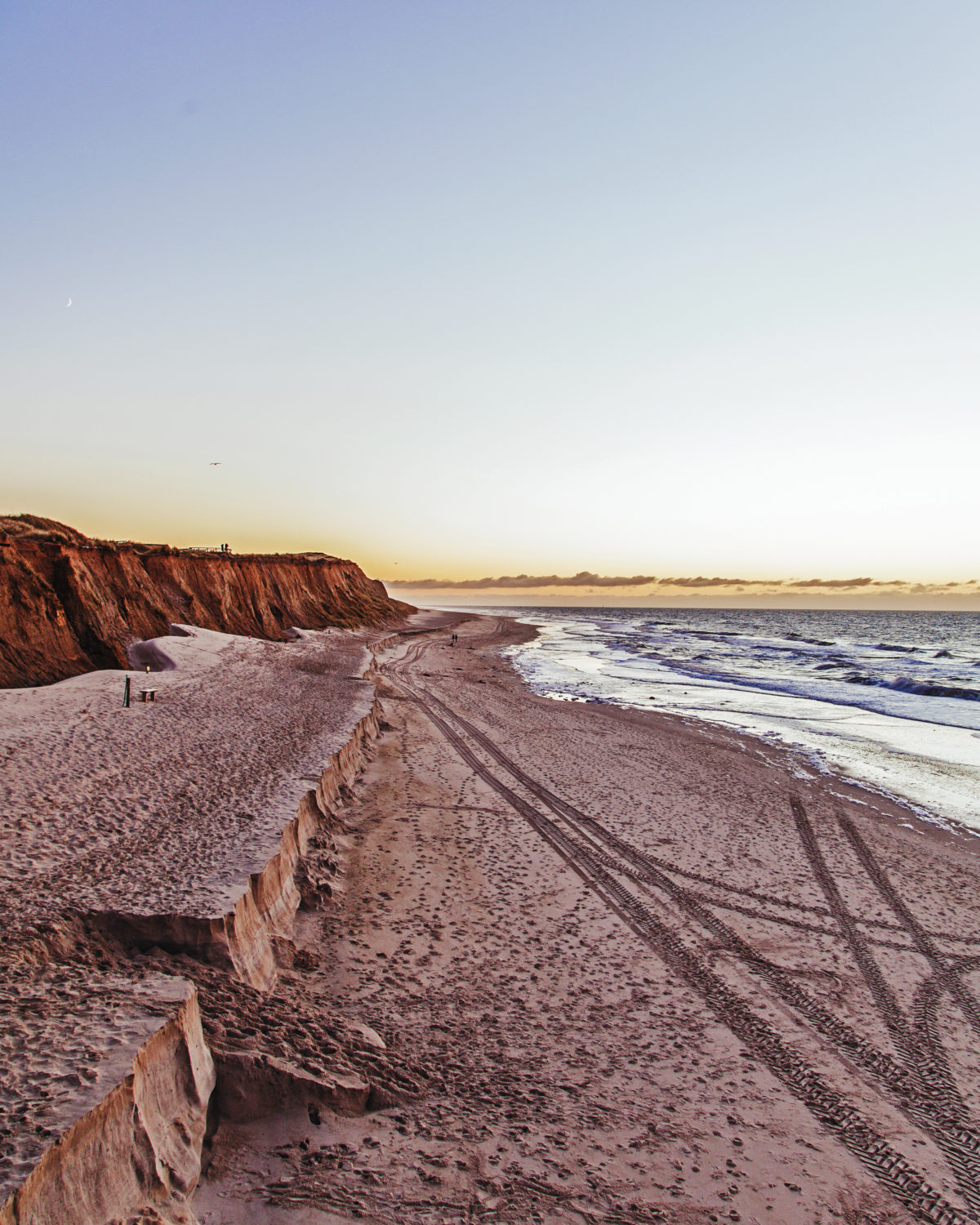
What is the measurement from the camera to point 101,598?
20.1m

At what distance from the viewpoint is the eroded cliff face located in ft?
54.5

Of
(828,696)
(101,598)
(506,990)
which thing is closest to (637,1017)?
(506,990)

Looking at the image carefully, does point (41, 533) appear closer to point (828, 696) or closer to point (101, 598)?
point (101, 598)

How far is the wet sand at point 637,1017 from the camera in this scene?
12.6 ft

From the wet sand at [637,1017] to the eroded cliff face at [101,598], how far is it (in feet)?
36.0

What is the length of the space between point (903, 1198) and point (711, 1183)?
114cm

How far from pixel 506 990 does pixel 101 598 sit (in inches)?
748

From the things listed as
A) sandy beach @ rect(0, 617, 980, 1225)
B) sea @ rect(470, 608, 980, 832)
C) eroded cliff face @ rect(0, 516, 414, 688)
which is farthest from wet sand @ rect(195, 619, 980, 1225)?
eroded cliff face @ rect(0, 516, 414, 688)

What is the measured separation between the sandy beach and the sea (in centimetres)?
428

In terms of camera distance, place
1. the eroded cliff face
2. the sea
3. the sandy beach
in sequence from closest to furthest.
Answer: the sandy beach
the sea
the eroded cliff face

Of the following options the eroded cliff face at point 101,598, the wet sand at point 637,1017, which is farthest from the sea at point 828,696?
the eroded cliff face at point 101,598

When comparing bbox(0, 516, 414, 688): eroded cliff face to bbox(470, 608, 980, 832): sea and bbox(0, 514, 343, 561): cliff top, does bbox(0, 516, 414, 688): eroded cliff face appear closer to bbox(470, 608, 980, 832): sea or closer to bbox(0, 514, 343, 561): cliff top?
bbox(0, 514, 343, 561): cliff top

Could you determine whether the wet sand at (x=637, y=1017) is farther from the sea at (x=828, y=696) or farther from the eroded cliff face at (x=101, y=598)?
the eroded cliff face at (x=101, y=598)

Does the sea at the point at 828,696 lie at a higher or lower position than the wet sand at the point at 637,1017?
lower
